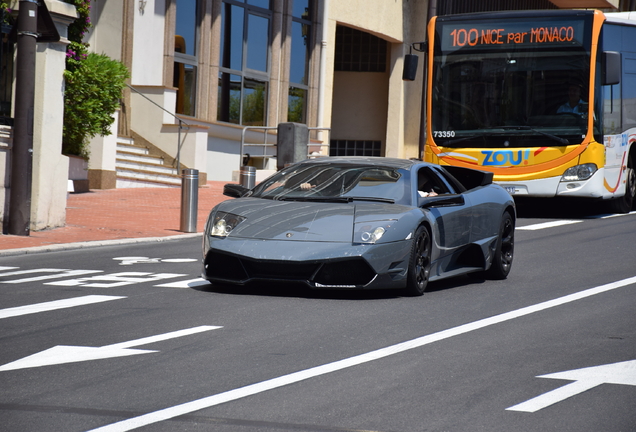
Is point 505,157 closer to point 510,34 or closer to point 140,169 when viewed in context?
point 510,34

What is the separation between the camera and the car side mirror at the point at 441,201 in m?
9.15

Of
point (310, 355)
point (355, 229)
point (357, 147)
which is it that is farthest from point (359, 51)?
point (310, 355)

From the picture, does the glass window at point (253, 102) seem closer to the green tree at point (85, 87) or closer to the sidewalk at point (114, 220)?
the sidewalk at point (114, 220)

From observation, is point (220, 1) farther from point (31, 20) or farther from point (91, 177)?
point (31, 20)

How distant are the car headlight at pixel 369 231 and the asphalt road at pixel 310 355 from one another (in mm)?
514

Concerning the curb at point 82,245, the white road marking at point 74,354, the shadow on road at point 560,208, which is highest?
the shadow on road at point 560,208

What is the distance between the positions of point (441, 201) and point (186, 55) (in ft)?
61.3

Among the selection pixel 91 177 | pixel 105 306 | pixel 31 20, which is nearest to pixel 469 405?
pixel 105 306

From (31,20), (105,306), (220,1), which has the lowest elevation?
(105,306)

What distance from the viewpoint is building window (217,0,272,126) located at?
28.6 metres

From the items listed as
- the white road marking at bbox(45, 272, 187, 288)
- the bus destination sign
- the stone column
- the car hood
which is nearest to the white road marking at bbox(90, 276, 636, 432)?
the car hood

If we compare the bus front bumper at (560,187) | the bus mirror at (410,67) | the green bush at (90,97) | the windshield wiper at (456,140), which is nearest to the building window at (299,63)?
the green bush at (90,97)

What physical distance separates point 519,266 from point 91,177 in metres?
12.6

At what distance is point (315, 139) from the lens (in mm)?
31906
